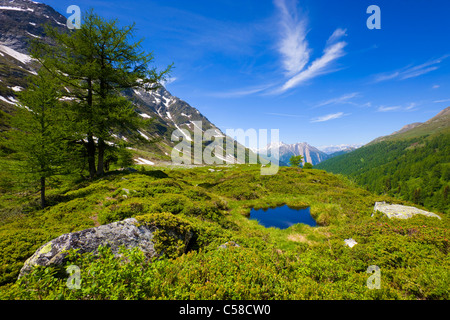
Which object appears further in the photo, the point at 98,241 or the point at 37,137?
the point at 37,137

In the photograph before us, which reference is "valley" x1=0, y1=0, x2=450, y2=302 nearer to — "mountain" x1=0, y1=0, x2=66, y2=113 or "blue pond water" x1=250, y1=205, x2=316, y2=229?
"blue pond water" x1=250, y1=205, x2=316, y2=229

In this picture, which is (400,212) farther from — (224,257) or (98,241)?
(98,241)

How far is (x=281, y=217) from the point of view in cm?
1650

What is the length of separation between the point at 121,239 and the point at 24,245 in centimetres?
320

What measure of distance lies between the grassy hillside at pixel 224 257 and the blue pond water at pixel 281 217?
967 mm

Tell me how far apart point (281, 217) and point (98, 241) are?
49.4ft

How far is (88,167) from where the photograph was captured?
60.4 feet

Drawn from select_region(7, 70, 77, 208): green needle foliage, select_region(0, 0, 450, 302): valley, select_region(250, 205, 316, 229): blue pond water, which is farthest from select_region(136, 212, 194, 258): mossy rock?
select_region(7, 70, 77, 208): green needle foliage

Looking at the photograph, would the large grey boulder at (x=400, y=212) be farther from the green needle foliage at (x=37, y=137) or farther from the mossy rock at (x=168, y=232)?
the green needle foliage at (x=37, y=137)

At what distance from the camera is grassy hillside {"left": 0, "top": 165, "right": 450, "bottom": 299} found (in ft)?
12.2

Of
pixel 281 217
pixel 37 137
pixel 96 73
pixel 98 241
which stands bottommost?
pixel 281 217

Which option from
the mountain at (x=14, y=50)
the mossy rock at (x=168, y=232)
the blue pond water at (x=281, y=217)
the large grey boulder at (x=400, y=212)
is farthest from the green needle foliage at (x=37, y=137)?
the mountain at (x=14, y=50)

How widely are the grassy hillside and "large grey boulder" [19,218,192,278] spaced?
0.47 m

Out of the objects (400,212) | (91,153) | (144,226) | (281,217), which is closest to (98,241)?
(144,226)
